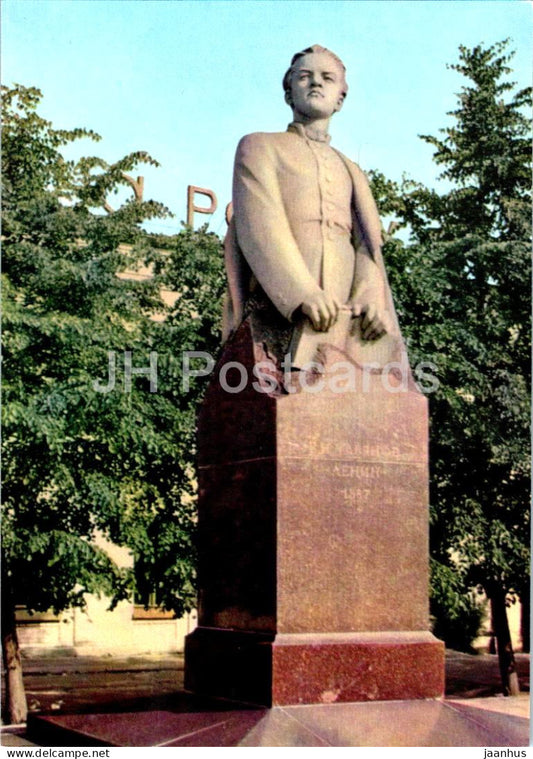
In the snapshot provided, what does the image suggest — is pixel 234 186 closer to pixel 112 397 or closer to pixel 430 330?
pixel 112 397

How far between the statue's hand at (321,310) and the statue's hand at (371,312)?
267 mm

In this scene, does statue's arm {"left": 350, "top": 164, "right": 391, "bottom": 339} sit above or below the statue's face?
below

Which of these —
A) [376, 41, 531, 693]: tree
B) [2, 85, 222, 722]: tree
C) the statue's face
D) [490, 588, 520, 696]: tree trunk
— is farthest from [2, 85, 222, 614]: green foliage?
the statue's face

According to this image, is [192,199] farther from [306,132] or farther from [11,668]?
[306,132]

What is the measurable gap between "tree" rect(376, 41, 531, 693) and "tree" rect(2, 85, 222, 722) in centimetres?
314

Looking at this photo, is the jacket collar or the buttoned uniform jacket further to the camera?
the jacket collar

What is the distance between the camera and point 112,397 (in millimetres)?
12156

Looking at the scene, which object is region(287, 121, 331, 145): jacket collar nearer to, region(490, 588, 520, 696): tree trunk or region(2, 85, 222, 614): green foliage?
region(2, 85, 222, 614): green foliage

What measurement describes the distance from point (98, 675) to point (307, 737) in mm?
15139

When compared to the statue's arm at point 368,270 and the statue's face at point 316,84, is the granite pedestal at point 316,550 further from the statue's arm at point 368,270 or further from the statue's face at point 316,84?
the statue's face at point 316,84

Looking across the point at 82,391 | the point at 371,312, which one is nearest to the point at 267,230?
the point at 371,312

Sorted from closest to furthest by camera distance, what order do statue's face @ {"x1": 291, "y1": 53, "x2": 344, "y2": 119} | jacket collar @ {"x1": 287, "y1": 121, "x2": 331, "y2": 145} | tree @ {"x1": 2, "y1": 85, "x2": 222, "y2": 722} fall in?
statue's face @ {"x1": 291, "y1": 53, "x2": 344, "y2": 119} < jacket collar @ {"x1": 287, "y1": 121, "x2": 331, "y2": 145} < tree @ {"x1": 2, "y1": 85, "x2": 222, "y2": 722}

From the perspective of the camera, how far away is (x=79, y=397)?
11.9m

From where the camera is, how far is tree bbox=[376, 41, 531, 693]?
14.5 m
